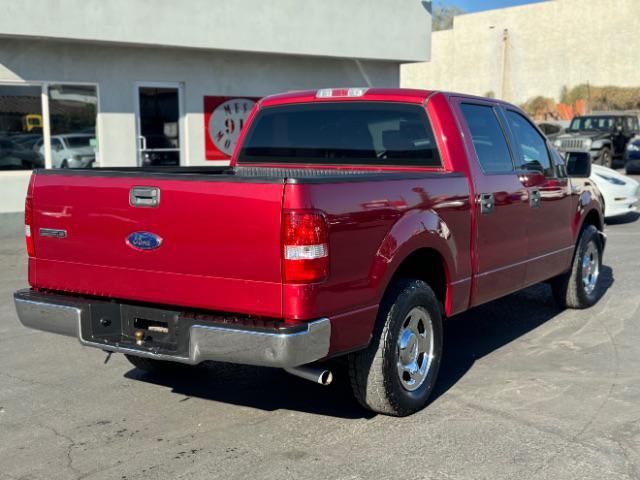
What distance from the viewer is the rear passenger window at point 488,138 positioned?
5.61 metres

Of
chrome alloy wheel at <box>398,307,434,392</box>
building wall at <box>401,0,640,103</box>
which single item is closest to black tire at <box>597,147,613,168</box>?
chrome alloy wheel at <box>398,307,434,392</box>

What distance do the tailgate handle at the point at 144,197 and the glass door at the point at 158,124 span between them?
9.94 m

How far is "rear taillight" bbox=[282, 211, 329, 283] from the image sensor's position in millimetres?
3842

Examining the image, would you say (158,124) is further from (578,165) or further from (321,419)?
(321,419)

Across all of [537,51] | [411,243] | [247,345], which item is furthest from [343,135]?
[537,51]

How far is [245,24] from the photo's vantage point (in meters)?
14.1

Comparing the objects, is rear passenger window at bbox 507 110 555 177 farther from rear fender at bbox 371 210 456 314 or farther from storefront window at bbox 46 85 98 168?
storefront window at bbox 46 85 98 168

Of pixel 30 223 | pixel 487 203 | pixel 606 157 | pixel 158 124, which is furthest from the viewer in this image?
pixel 606 157

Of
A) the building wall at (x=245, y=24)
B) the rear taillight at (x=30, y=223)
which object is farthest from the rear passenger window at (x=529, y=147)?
the building wall at (x=245, y=24)

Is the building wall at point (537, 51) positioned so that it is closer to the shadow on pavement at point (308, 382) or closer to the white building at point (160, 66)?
the white building at point (160, 66)

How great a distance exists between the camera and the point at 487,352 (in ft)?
20.5

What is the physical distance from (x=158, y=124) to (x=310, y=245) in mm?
10947

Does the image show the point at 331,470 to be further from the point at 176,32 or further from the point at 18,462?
the point at 176,32

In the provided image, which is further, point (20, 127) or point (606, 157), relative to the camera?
point (606, 157)
